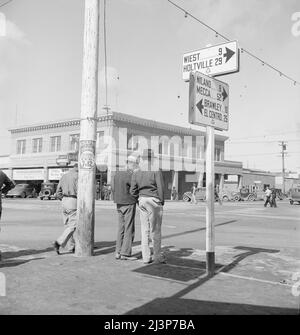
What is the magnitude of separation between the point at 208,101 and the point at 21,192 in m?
39.9

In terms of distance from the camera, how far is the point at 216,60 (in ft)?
22.3

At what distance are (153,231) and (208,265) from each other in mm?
1223

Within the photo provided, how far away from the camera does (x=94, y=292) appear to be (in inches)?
200

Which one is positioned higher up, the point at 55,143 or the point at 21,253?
the point at 55,143

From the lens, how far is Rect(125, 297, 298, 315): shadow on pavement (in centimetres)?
437

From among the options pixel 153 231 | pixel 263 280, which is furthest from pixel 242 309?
pixel 153 231

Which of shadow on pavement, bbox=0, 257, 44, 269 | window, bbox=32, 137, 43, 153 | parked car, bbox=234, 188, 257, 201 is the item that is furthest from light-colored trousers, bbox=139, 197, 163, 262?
window, bbox=32, 137, 43, 153

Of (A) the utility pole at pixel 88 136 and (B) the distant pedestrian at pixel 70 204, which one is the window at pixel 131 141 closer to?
(B) the distant pedestrian at pixel 70 204

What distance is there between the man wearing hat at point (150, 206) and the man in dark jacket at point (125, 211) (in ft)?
1.13

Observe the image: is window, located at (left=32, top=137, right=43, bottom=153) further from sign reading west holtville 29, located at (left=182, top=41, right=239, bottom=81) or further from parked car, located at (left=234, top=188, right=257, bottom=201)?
sign reading west holtville 29, located at (left=182, top=41, right=239, bottom=81)

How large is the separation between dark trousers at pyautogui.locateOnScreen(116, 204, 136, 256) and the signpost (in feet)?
5.38

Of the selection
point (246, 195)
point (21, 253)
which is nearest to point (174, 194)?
point (246, 195)

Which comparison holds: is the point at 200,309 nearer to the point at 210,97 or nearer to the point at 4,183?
the point at 210,97
